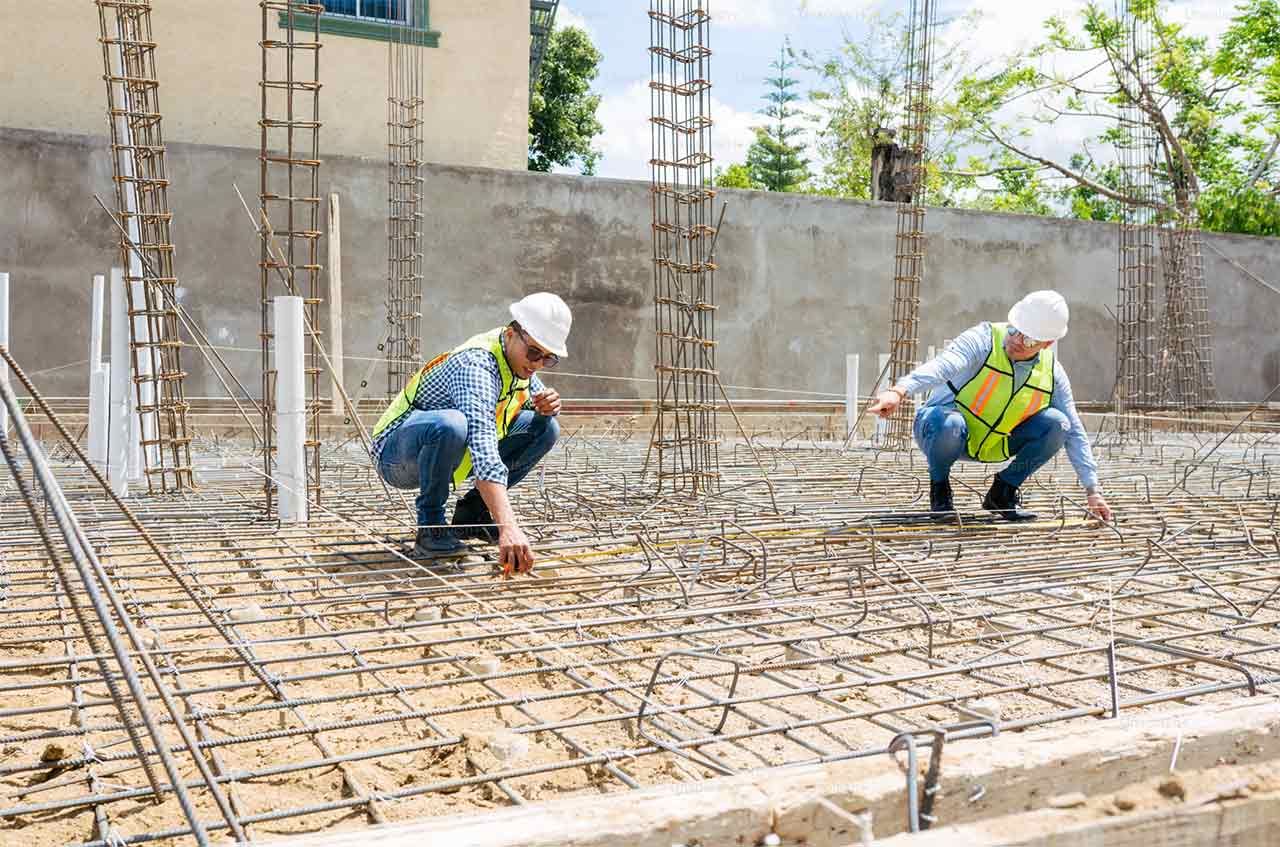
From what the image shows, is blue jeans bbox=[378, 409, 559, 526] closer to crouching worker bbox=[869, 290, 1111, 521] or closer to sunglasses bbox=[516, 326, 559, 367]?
sunglasses bbox=[516, 326, 559, 367]

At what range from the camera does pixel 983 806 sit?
1.81m

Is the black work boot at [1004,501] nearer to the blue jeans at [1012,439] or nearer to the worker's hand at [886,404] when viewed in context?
the blue jeans at [1012,439]

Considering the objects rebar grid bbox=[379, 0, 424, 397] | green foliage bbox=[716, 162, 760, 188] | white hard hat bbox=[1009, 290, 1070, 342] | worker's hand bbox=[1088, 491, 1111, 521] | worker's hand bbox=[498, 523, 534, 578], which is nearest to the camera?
worker's hand bbox=[498, 523, 534, 578]

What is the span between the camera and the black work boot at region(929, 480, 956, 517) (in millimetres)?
5113

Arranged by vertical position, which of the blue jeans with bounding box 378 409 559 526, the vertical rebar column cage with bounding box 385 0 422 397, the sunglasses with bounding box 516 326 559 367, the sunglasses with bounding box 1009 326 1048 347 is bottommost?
the blue jeans with bounding box 378 409 559 526

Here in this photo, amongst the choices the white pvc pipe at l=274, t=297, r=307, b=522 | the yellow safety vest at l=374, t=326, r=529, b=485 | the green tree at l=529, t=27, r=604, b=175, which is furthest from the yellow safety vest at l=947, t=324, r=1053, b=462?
the green tree at l=529, t=27, r=604, b=175

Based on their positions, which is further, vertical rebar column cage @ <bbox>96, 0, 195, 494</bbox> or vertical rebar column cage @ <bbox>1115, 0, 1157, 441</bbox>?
vertical rebar column cage @ <bbox>1115, 0, 1157, 441</bbox>

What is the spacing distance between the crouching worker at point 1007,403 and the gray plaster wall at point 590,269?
22.2 feet

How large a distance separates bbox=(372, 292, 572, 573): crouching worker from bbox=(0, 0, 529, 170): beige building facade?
8126 mm

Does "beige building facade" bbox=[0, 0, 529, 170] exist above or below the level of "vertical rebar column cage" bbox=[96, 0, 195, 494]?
above

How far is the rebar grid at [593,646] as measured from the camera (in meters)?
2.06

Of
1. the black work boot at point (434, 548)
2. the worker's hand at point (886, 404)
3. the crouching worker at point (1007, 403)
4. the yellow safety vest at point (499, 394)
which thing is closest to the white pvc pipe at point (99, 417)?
the yellow safety vest at point (499, 394)

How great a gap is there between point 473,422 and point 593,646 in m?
1.09

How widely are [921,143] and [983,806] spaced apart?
8.06 meters
